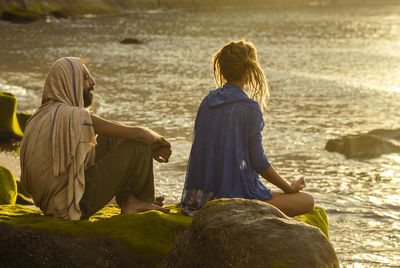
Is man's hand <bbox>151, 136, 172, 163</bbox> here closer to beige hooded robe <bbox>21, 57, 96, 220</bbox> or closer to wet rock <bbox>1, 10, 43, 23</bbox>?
beige hooded robe <bbox>21, 57, 96, 220</bbox>

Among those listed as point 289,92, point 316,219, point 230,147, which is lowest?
point 289,92

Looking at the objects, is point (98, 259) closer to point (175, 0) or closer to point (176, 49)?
point (176, 49)

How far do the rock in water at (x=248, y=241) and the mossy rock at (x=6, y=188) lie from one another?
88.7 inches

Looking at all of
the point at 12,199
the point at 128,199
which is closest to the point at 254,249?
the point at 128,199

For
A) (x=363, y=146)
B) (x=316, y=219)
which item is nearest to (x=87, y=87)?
(x=316, y=219)

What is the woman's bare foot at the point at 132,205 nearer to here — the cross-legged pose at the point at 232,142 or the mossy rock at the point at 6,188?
the cross-legged pose at the point at 232,142

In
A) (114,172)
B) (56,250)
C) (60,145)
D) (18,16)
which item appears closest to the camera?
(56,250)

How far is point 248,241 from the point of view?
3.62m

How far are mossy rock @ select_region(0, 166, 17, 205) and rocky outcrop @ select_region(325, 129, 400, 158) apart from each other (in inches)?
236

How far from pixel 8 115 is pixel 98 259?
20.1ft

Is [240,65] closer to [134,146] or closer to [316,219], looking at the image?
[134,146]

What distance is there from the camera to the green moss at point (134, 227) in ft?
13.6

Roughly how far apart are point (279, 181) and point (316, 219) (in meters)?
0.50

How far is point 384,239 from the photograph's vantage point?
650cm
